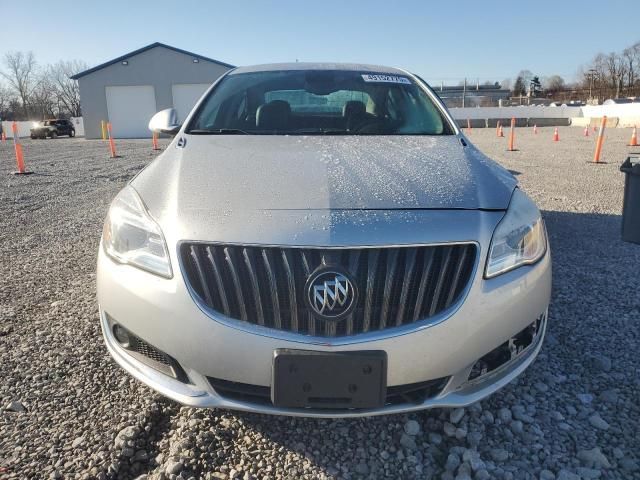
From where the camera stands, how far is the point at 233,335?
1646mm

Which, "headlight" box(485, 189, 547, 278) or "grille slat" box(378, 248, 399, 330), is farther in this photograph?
"headlight" box(485, 189, 547, 278)

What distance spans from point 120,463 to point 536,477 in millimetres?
1516

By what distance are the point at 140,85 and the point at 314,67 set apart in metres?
30.6

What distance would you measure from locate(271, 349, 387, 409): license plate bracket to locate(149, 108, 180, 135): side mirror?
2.10 metres

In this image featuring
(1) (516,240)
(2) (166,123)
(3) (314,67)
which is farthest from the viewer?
(3) (314,67)

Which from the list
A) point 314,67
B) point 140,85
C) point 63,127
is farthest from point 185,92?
point 314,67

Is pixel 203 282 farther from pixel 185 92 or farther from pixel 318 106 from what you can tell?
pixel 185 92

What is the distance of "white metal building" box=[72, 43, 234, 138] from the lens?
101 ft

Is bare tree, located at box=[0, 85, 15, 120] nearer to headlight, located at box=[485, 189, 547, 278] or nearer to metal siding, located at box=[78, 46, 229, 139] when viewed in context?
metal siding, located at box=[78, 46, 229, 139]

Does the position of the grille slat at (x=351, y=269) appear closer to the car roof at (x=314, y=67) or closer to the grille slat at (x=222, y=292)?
the grille slat at (x=222, y=292)

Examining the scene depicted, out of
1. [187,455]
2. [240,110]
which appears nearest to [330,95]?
[240,110]

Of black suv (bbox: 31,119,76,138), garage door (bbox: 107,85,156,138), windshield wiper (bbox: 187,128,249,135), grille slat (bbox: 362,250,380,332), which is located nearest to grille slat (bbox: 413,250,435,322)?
grille slat (bbox: 362,250,380,332)

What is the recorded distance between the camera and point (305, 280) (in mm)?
1640

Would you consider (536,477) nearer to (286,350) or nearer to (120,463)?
(286,350)
